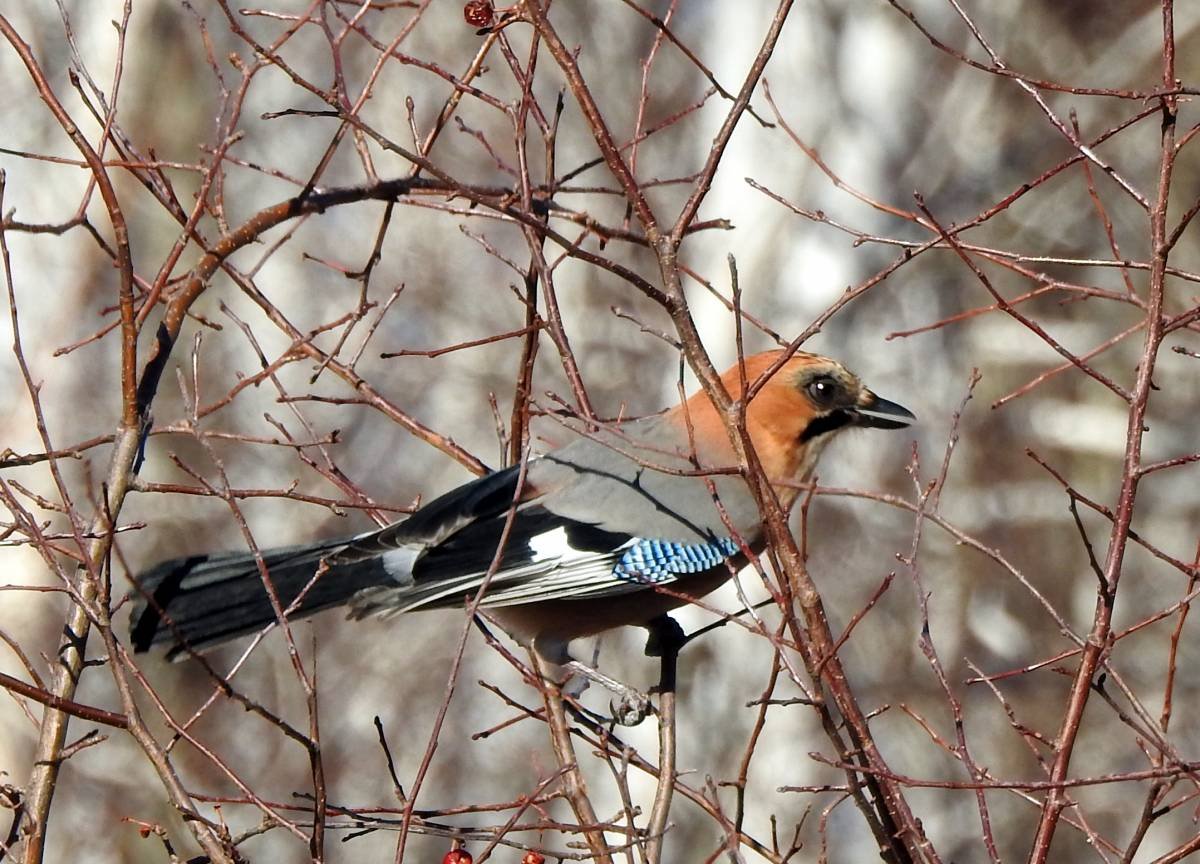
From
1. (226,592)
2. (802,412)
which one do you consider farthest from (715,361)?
(226,592)

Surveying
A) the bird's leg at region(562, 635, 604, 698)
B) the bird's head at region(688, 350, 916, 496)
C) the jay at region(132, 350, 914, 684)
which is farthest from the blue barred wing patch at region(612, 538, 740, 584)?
the bird's head at region(688, 350, 916, 496)

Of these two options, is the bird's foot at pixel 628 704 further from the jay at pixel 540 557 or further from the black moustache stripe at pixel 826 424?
the black moustache stripe at pixel 826 424

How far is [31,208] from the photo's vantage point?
855cm

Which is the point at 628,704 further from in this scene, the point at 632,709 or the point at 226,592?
the point at 226,592

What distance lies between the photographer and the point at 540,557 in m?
3.80

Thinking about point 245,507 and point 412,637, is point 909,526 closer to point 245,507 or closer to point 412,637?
point 412,637

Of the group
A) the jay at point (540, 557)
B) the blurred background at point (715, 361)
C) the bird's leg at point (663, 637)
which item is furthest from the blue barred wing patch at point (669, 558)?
the blurred background at point (715, 361)

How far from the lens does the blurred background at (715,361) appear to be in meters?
8.55

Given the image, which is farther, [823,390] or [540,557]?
[823,390]

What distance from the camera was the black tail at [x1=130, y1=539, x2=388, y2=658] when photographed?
3.63m

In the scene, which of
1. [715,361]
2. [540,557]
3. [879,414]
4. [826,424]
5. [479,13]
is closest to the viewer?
[479,13]

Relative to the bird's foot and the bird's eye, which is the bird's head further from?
the bird's foot

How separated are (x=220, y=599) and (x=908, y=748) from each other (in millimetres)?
7100

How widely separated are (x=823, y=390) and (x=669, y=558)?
28.4 inches
